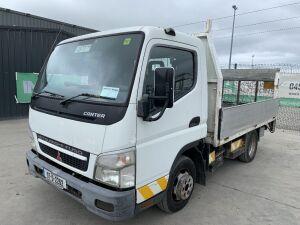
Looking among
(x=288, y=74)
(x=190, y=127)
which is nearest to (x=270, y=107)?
(x=190, y=127)

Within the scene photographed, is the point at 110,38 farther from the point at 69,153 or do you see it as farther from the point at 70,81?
the point at 69,153

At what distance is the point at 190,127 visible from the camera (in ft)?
10.7

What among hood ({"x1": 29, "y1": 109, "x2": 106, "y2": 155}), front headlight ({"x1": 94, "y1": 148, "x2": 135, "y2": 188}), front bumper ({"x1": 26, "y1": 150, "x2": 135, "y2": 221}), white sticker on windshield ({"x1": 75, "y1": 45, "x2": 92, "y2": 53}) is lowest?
front bumper ({"x1": 26, "y1": 150, "x2": 135, "y2": 221})

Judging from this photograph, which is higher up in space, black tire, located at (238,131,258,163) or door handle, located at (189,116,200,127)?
door handle, located at (189,116,200,127)

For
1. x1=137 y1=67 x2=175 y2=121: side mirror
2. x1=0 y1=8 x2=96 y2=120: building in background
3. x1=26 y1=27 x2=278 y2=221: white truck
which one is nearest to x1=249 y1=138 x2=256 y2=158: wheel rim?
x1=26 y1=27 x2=278 y2=221: white truck

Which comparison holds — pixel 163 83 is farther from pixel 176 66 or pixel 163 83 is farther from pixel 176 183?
pixel 176 183

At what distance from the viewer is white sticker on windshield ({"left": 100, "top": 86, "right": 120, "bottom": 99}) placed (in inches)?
99.8

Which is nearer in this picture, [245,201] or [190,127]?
[190,127]

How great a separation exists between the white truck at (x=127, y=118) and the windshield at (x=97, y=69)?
0.5 inches

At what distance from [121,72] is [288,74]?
36.1 ft

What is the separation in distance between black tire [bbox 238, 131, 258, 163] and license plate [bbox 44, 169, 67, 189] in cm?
374

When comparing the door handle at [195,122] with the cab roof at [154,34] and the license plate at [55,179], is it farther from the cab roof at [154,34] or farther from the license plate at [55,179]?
the license plate at [55,179]

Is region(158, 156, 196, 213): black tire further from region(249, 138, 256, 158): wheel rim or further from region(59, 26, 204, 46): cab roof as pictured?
region(249, 138, 256, 158): wheel rim

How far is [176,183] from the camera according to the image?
331cm
